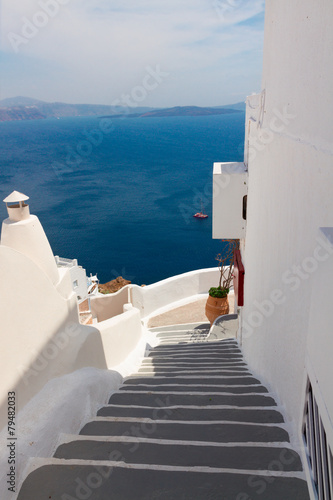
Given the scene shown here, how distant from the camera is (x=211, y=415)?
3.39 metres

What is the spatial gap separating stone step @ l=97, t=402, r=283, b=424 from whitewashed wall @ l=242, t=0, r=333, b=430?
0.22 m

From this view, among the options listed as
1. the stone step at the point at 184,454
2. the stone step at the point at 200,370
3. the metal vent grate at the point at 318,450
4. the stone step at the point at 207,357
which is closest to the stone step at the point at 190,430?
the stone step at the point at 184,454

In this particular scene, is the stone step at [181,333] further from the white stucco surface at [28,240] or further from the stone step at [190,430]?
the stone step at [190,430]

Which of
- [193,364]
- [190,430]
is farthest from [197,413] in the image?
[193,364]

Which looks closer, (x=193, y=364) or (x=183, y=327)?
(x=193, y=364)

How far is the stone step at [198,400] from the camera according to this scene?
3682mm

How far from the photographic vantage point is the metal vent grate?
185 centimetres

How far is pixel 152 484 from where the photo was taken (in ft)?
7.64

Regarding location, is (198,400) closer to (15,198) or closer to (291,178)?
(291,178)

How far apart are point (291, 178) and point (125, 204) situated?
181ft

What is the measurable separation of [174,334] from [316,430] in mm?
8113

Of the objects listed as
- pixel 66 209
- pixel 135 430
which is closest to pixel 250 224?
pixel 135 430

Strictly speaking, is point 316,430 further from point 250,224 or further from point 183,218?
point 183,218

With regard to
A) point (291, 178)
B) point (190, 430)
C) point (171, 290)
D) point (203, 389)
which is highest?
point (291, 178)
